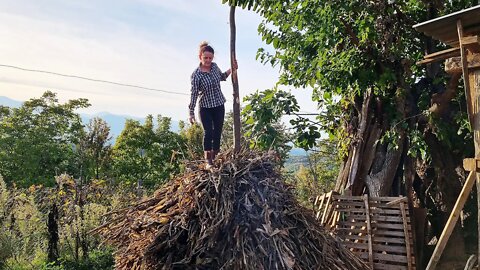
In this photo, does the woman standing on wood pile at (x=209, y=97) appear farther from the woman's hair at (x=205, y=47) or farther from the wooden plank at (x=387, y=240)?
the wooden plank at (x=387, y=240)

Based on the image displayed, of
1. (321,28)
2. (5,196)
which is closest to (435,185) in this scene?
(321,28)

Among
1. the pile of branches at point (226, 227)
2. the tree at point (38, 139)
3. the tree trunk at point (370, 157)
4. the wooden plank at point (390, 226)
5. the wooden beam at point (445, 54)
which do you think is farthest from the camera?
the tree at point (38, 139)

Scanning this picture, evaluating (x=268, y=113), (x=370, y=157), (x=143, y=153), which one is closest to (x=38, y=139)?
(x=143, y=153)

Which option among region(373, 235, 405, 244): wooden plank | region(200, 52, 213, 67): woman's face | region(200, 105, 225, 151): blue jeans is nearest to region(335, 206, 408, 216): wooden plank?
region(373, 235, 405, 244): wooden plank

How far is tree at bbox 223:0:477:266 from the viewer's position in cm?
702

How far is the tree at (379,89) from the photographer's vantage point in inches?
276

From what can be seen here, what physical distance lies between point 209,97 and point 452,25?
2.59 m

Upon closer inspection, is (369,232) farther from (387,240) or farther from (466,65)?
(466,65)

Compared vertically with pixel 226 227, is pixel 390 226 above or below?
below

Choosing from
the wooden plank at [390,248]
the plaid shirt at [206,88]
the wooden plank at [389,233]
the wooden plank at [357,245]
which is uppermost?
the plaid shirt at [206,88]

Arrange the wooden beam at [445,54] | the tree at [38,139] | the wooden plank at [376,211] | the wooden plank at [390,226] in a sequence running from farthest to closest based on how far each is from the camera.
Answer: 1. the tree at [38,139]
2. the wooden plank at [376,211]
3. the wooden plank at [390,226]
4. the wooden beam at [445,54]

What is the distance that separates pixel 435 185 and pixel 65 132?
60.0 ft

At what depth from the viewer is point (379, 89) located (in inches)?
306

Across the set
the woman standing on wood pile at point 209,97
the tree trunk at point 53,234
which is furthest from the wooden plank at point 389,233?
the tree trunk at point 53,234
